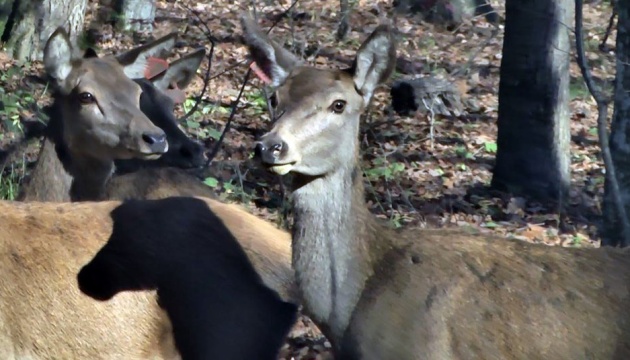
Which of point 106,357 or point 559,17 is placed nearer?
point 106,357

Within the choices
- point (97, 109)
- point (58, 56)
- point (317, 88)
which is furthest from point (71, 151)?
point (317, 88)

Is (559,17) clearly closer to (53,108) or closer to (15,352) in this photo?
(53,108)

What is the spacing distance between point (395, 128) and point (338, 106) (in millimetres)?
8598

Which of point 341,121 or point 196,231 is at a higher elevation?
point 341,121

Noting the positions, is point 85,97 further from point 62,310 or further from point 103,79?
point 62,310

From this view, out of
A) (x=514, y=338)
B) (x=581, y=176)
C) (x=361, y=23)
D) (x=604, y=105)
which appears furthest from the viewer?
(x=361, y=23)

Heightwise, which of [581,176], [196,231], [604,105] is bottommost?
[581,176]

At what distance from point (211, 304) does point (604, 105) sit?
3625 mm

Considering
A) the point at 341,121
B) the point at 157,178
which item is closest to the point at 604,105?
the point at 341,121

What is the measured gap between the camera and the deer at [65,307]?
6273mm

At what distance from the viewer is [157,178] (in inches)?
362

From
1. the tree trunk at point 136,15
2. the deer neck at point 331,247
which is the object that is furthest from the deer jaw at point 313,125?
the tree trunk at point 136,15

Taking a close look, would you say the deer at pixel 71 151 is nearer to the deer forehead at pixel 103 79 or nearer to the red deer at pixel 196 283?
the deer forehead at pixel 103 79

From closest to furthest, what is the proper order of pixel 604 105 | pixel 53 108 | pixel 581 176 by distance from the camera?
pixel 604 105 → pixel 53 108 → pixel 581 176
